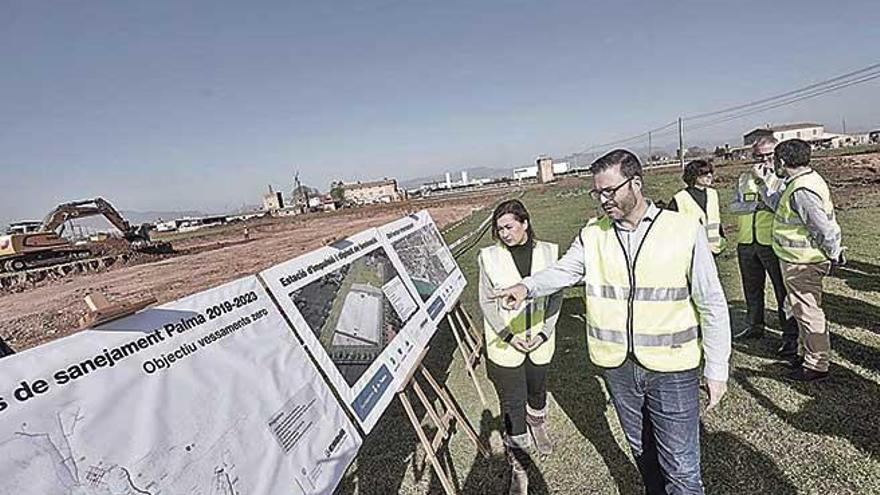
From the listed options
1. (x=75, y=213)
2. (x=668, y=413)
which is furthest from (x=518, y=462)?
(x=75, y=213)

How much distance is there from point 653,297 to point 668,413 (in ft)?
1.63

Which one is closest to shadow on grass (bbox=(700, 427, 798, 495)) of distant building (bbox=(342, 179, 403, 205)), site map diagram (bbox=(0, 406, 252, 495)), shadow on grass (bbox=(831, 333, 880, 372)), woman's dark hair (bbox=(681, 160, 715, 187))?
shadow on grass (bbox=(831, 333, 880, 372))

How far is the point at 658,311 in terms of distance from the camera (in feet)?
6.95

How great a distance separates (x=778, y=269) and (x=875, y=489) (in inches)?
83.4

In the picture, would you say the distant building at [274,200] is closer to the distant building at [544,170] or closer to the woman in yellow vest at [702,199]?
the distant building at [544,170]

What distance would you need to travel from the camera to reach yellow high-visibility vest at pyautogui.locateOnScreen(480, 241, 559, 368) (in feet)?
9.83

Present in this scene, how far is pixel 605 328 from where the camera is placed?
2264 mm

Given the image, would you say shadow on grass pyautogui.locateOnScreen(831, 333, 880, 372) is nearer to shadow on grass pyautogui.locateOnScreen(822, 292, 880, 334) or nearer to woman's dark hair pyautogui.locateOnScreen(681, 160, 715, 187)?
shadow on grass pyautogui.locateOnScreen(822, 292, 880, 334)

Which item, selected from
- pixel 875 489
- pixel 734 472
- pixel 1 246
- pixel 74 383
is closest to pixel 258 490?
pixel 74 383

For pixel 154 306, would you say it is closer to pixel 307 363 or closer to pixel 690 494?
pixel 307 363

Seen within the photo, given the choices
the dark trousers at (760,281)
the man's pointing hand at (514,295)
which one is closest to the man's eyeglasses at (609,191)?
the man's pointing hand at (514,295)

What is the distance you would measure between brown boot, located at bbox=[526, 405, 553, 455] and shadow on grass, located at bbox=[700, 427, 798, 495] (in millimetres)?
904

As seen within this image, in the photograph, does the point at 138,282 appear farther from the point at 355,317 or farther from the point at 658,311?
the point at 658,311

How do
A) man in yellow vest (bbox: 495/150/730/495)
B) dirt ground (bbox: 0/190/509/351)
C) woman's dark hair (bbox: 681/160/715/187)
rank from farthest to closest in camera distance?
dirt ground (bbox: 0/190/509/351), woman's dark hair (bbox: 681/160/715/187), man in yellow vest (bbox: 495/150/730/495)
